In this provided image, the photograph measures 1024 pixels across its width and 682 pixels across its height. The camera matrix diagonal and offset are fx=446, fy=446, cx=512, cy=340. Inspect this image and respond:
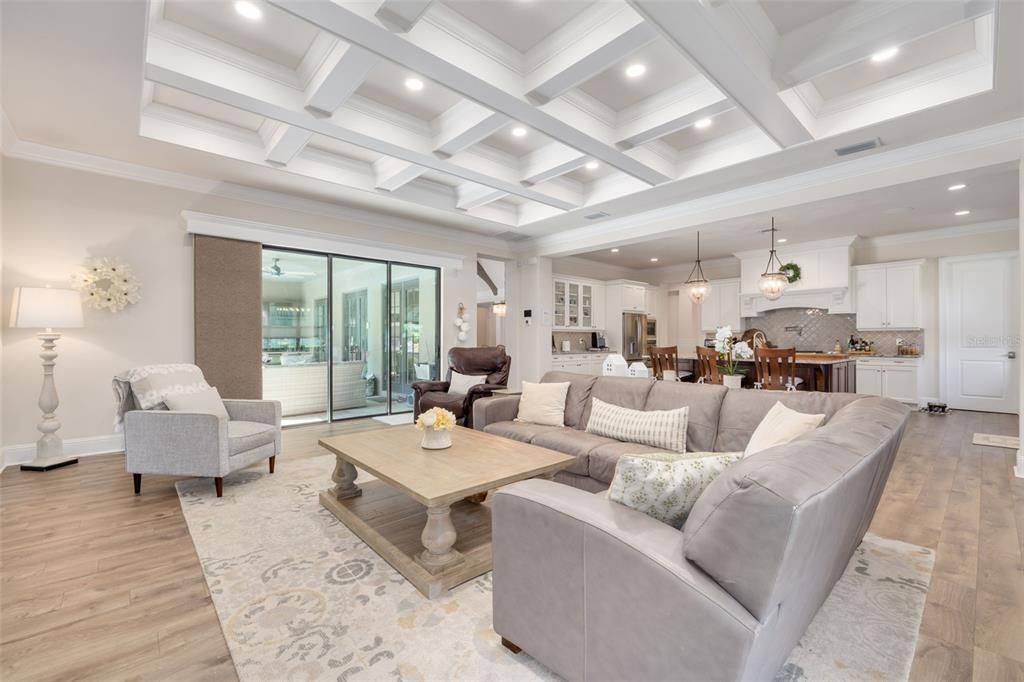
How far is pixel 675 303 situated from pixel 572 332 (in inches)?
105

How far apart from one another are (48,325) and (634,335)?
851 cm

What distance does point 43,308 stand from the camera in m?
3.51

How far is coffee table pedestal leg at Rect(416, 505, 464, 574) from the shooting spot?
2.03 m

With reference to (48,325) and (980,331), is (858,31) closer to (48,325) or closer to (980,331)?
(48,325)

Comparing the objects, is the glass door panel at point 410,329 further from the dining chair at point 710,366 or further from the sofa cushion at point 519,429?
the dining chair at point 710,366

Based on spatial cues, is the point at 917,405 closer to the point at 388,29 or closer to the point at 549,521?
the point at 549,521

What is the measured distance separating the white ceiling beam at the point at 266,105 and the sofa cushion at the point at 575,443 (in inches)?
104

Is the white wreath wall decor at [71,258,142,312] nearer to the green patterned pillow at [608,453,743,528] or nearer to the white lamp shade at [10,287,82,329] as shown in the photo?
the white lamp shade at [10,287,82,329]

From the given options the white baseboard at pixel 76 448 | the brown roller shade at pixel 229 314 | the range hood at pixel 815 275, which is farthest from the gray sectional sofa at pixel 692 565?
the range hood at pixel 815 275

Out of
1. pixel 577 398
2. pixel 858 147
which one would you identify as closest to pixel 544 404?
pixel 577 398

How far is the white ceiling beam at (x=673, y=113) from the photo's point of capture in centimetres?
317

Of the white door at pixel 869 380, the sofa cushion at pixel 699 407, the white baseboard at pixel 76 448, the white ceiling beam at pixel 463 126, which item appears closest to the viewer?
the sofa cushion at pixel 699 407

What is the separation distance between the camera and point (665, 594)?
1.11 m

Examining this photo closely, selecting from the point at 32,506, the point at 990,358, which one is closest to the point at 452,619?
the point at 32,506
